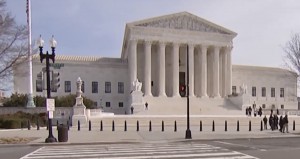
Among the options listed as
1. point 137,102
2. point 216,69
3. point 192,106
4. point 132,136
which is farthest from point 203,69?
point 132,136

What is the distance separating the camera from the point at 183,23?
78.9 metres

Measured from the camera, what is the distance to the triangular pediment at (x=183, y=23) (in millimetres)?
76375

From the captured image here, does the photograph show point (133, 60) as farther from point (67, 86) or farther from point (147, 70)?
point (67, 86)

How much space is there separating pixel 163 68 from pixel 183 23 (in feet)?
36.5

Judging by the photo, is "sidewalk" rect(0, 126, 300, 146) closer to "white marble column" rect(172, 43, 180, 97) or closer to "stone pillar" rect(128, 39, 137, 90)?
"stone pillar" rect(128, 39, 137, 90)

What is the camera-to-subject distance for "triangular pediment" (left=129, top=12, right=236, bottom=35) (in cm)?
7638

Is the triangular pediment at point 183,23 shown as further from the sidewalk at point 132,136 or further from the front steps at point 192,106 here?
the sidewalk at point 132,136

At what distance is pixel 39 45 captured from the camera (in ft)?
70.7

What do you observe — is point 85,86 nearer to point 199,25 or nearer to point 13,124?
point 199,25

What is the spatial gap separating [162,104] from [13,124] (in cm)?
3734

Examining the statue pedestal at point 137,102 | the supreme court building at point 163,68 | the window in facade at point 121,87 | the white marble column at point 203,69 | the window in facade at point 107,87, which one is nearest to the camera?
the statue pedestal at point 137,102

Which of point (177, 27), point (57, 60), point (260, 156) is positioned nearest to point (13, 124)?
point (260, 156)

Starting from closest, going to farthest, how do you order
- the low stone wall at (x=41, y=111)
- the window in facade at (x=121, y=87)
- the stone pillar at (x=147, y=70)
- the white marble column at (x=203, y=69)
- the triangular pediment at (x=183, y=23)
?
the low stone wall at (x=41, y=111) < the stone pillar at (x=147, y=70) < the triangular pediment at (x=183, y=23) < the white marble column at (x=203, y=69) < the window in facade at (x=121, y=87)

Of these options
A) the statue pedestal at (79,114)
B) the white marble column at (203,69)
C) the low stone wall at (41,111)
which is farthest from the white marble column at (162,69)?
the statue pedestal at (79,114)
